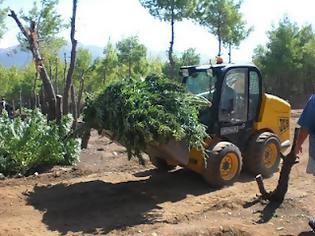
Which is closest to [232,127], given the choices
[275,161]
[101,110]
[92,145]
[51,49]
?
[275,161]

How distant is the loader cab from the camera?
7.95 metres

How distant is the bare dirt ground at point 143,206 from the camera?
5828 millimetres

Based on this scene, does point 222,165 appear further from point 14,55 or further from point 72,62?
point 14,55

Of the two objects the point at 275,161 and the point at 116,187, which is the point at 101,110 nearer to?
the point at 116,187

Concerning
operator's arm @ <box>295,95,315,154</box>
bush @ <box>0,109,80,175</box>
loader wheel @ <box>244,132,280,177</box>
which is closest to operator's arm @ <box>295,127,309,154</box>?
operator's arm @ <box>295,95,315,154</box>

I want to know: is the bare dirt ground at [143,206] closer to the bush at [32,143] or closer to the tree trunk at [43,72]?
the bush at [32,143]

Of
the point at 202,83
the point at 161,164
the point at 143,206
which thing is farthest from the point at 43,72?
the point at 143,206

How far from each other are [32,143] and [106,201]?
7.55ft

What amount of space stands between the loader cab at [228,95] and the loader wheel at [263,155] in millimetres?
214

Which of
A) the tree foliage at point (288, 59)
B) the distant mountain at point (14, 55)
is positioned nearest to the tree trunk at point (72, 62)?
the distant mountain at point (14, 55)

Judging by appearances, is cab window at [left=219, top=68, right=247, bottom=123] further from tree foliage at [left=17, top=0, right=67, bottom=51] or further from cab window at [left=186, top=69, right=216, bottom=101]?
tree foliage at [left=17, top=0, right=67, bottom=51]

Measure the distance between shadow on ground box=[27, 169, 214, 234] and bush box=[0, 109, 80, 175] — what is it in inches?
49.4

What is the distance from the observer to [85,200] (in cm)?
677

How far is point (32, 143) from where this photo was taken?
8430 millimetres
